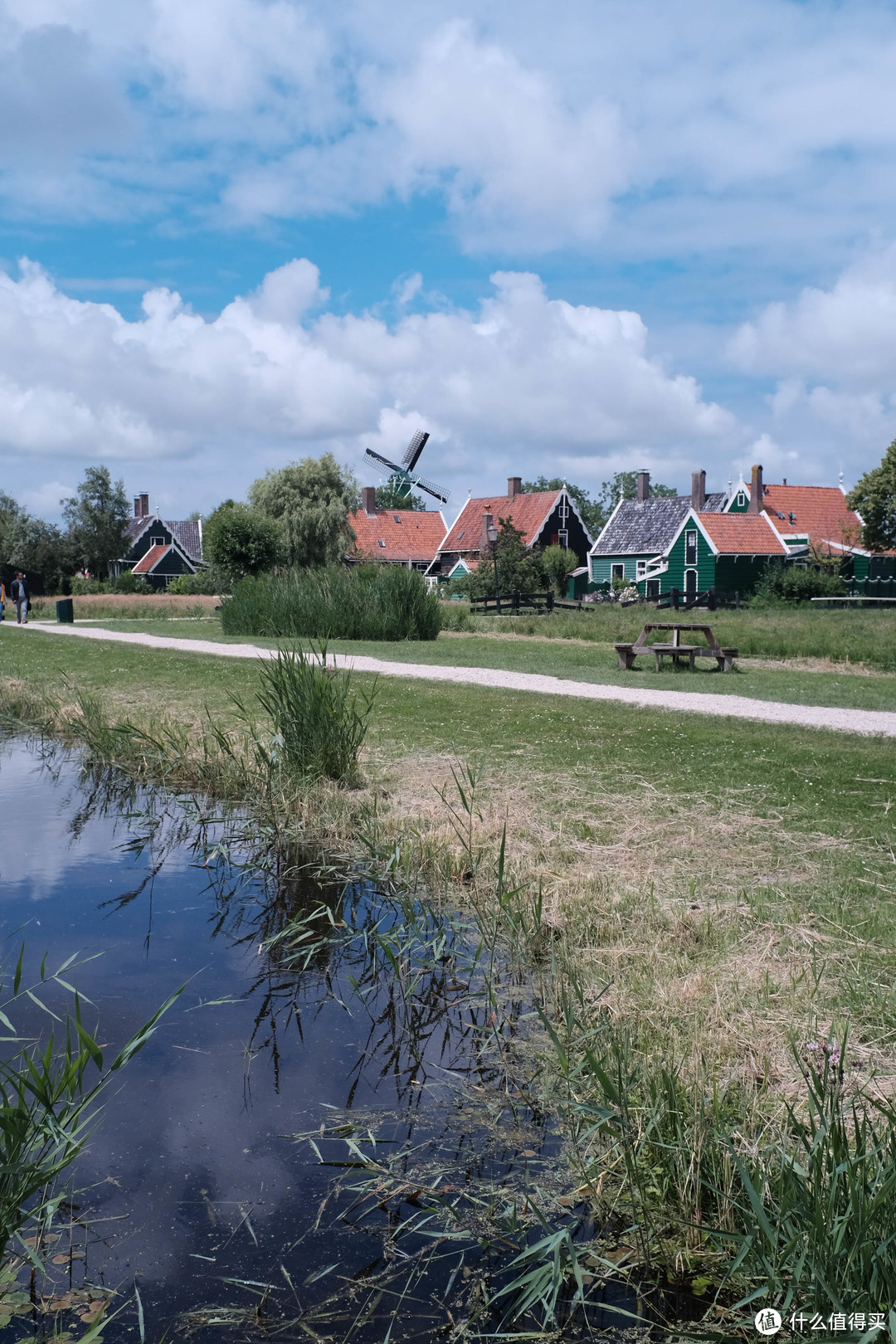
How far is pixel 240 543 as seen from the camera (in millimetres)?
47312

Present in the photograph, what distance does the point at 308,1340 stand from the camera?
2705 millimetres

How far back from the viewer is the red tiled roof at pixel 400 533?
235ft

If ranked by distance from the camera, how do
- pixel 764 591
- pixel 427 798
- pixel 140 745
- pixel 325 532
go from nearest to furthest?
1. pixel 427 798
2. pixel 140 745
3. pixel 764 591
4. pixel 325 532

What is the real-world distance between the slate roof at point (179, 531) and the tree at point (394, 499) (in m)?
15.9

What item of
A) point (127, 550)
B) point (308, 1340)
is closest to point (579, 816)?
point (308, 1340)

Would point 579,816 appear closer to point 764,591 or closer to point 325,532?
point 764,591

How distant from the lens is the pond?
289 cm

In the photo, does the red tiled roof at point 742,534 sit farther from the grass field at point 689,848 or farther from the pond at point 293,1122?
the pond at point 293,1122

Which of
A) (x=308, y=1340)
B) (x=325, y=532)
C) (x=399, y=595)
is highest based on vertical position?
(x=325, y=532)

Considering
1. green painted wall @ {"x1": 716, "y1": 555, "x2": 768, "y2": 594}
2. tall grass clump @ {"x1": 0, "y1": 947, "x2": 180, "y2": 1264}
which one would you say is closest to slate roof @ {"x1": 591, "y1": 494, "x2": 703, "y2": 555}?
green painted wall @ {"x1": 716, "y1": 555, "x2": 768, "y2": 594}

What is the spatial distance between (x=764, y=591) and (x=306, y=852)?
45.5m

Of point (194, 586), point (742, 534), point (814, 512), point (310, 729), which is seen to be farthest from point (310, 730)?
point (814, 512)

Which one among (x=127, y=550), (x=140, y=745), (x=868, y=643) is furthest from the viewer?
(x=127, y=550)

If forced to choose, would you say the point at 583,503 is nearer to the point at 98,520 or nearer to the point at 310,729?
the point at 98,520
